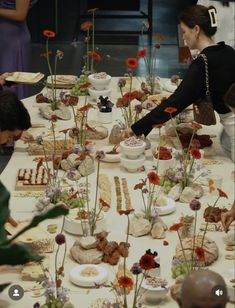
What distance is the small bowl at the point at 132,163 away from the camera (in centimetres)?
530

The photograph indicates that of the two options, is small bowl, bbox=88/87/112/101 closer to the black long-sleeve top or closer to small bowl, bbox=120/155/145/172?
the black long-sleeve top

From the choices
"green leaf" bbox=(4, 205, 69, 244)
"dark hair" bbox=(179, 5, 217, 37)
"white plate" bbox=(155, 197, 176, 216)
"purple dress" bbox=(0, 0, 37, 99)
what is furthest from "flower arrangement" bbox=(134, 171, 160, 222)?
"purple dress" bbox=(0, 0, 37, 99)

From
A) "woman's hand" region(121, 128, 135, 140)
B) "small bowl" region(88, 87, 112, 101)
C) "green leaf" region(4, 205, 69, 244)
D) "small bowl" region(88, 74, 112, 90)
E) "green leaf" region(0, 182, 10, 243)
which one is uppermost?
"green leaf" region(4, 205, 69, 244)

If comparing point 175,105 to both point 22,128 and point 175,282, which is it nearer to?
point 22,128

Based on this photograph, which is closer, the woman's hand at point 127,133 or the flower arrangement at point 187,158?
the flower arrangement at point 187,158

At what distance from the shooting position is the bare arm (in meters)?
6.85

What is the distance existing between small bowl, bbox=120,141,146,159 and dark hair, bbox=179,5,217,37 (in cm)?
87

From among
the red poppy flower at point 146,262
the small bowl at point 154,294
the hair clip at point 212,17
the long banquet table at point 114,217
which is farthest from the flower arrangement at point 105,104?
the red poppy flower at point 146,262

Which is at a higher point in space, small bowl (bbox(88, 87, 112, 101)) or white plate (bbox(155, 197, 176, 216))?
white plate (bbox(155, 197, 176, 216))

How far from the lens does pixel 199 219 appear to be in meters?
4.71

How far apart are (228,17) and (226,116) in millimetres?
2256

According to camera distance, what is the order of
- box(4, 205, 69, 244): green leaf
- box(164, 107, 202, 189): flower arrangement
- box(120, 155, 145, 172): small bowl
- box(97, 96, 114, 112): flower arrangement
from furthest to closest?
box(97, 96, 114, 112): flower arrangement → box(120, 155, 145, 172): small bowl → box(164, 107, 202, 189): flower arrangement → box(4, 205, 69, 244): green leaf

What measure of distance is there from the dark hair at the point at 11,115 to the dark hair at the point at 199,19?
1504 millimetres

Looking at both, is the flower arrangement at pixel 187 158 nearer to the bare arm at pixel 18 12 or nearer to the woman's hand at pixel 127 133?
the woman's hand at pixel 127 133
